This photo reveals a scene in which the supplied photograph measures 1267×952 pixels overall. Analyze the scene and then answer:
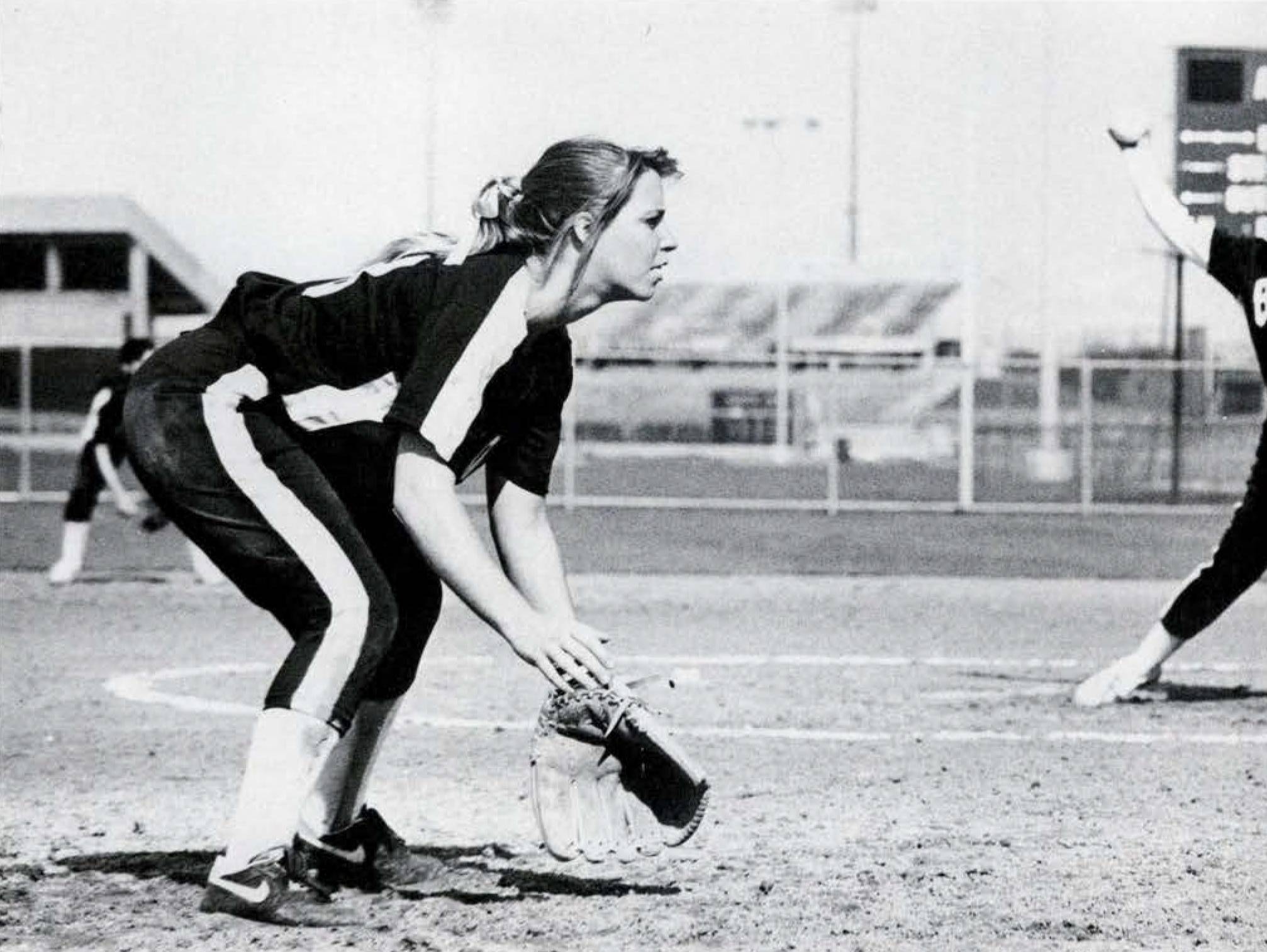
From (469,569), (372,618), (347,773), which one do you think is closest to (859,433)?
(347,773)

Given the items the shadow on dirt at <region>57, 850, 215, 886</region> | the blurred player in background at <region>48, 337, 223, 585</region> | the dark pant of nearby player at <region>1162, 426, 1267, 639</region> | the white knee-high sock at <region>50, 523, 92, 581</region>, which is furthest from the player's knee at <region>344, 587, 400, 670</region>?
the white knee-high sock at <region>50, 523, 92, 581</region>

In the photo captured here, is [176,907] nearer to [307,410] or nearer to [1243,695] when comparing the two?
[307,410]

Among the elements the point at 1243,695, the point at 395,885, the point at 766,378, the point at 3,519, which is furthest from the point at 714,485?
the point at 395,885

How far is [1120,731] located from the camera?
7410mm

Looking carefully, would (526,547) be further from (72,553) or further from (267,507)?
(72,553)

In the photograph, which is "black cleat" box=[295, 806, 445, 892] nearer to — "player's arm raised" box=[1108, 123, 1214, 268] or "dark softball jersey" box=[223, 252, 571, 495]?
"dark softball jersey" box=[223, 252, 571, 495]

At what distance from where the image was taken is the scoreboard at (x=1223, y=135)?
61.0 feet

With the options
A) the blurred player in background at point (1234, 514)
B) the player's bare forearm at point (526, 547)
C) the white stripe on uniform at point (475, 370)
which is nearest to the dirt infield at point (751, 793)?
the blurred player in background at point (1234, 514)

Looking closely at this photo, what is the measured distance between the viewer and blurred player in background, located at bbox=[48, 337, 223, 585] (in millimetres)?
13680

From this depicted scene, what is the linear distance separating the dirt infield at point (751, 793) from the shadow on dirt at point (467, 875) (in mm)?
16

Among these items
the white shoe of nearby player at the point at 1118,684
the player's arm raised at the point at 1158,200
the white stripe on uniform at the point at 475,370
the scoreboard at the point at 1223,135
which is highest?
the scoreboard at the point at 1223,135

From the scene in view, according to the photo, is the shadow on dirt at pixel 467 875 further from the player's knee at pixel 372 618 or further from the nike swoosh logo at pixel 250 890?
the player's knee at pixel 372 618

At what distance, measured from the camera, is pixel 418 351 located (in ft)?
14.1

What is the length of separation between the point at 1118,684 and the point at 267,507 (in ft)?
15.0
